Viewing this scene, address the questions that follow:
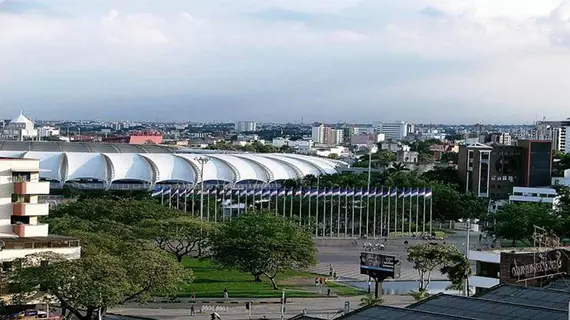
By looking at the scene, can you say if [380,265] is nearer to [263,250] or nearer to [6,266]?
[263,250]

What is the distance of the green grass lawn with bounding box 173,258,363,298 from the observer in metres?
59.2

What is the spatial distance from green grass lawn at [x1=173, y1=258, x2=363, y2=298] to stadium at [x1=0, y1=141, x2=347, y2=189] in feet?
143

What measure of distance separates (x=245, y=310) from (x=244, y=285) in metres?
8.67

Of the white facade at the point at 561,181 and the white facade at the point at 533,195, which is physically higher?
the white facade at the point at 561,181

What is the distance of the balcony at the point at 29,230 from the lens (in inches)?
1980

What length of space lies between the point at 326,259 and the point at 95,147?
7379 cm

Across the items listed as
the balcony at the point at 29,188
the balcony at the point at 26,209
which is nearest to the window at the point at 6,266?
the balcony at the point at 26,209

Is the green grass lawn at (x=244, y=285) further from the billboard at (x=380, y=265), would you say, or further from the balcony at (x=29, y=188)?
the balcony at (x=29, y=188)

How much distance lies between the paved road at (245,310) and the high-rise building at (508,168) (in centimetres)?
6978

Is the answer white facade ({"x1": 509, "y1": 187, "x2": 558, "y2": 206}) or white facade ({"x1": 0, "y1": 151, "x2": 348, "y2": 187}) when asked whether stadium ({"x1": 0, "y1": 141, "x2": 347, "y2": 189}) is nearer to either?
white facade ({"x1": 0, "y1": 151, "x2": 348, "y2": 187})

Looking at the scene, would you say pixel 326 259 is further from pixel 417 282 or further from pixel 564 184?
pixel 564 184

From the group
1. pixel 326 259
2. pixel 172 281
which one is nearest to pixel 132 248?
pixel 172 281

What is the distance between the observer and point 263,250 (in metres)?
61.8

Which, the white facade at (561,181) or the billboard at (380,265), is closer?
the billboard at (380,265)
